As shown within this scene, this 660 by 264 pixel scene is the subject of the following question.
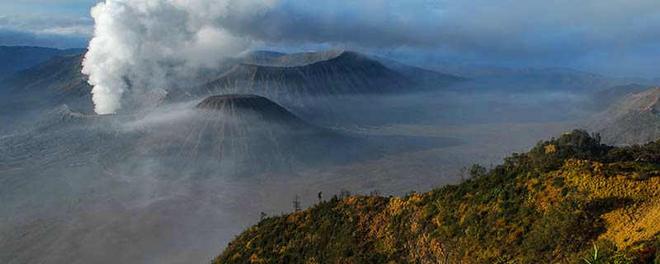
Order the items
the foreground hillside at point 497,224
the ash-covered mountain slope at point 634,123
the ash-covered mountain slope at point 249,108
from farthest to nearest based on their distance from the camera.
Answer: the ash-covered mountain slope at point 249,108 → the ash-covered mountain slope at point 634,123 → the foreground hillside at point 497,224

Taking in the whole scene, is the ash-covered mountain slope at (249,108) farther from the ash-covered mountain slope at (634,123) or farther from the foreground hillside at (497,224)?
the foreground hillside at (497,224)

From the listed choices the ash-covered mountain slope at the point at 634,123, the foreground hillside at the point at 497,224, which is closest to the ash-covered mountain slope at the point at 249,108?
the ash-covered mountain slope at the point at 634,123

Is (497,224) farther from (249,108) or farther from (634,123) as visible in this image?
(634,123)

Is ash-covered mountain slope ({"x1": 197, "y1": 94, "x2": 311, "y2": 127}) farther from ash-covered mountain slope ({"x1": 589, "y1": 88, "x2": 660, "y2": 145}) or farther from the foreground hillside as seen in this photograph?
the foreground hillside

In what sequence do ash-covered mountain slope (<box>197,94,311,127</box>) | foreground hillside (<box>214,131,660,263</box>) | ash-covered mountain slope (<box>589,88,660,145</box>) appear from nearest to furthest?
foreground hillside (<box>214,131,660,263</box>)
ash-covered mountain slope (<box>589,88,660,145</box>)
ash-covered mountain slope (<box>197,94,311,127</box>)

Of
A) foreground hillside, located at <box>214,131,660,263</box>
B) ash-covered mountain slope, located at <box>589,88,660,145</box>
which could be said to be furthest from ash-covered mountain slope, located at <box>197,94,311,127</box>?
foreground hillside, located at <box>214,131,660,263</box>

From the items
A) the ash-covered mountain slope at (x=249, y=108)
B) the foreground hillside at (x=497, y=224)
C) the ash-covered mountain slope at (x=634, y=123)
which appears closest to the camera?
the foreground hillside at (x=497, y=224)

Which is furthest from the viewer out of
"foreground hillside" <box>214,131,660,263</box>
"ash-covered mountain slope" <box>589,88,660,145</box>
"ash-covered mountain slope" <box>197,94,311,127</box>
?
"ash-covered mountain slope" <box>197,94,311,127</box>
